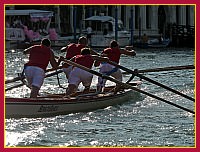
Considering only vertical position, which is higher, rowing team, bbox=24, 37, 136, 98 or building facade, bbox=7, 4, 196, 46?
building facade, bbox=7, 4, 196, 46

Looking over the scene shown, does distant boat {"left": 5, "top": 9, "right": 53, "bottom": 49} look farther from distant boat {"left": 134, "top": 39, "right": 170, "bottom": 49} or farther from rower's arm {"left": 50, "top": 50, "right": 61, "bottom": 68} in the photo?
rower's arm {"left": 50, "top": 50, "right": 61, "bottom": 68}

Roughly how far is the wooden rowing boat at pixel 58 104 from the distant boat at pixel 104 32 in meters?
27.4

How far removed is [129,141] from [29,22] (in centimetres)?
3559

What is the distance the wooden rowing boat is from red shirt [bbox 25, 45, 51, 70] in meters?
0.75

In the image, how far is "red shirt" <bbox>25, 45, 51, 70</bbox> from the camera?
42.2ft

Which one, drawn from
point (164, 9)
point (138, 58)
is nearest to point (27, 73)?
point (138, 58)

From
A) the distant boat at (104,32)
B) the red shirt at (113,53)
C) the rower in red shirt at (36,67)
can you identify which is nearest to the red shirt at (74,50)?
the red shirt at (113,53)

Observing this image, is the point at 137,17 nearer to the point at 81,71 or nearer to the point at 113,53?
the point at 113,53

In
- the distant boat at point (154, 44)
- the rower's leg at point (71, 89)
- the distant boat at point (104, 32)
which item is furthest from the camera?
the distant boat at point (154, 44)

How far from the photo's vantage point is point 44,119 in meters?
12.4

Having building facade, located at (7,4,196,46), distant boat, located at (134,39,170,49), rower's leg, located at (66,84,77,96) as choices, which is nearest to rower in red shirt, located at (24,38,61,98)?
rower's leg, located at (66,84,77,96)

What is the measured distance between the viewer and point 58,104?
42.3 ft

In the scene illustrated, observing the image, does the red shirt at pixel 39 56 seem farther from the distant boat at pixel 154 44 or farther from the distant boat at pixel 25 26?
the distant boat at pixel 154 44

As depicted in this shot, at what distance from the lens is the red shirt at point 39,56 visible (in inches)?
507
